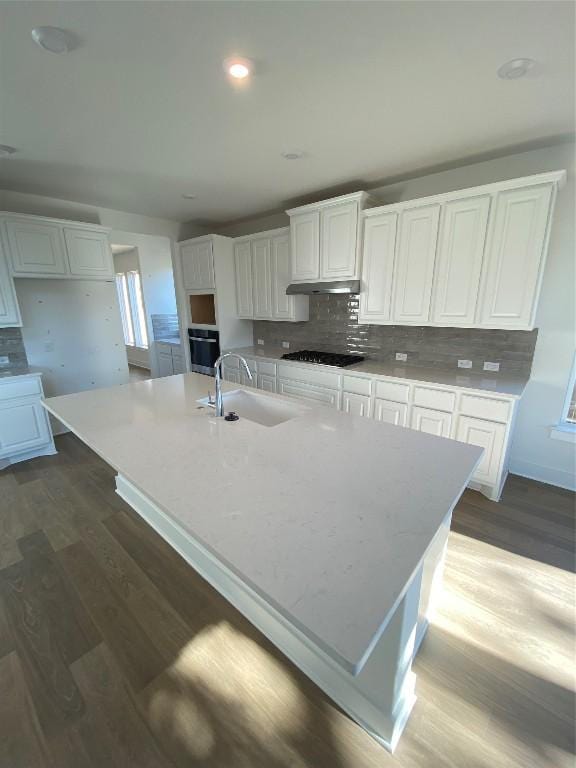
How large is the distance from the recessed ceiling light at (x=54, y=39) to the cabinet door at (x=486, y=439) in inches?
122

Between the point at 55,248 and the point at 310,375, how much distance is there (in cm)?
299

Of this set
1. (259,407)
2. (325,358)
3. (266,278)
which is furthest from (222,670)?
(266,278)

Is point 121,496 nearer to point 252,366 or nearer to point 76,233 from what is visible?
point 252,366

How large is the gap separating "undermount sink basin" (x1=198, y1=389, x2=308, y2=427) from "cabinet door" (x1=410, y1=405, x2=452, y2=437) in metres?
1.28

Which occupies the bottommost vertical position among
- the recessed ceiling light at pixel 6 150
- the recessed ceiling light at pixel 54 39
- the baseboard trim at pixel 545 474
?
the baseboard trim at pixel 545 474

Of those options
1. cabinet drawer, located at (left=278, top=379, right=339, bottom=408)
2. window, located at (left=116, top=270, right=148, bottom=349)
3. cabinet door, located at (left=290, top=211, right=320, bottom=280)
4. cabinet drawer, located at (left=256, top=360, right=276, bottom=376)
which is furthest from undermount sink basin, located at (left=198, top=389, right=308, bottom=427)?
window, located at (left=116, top=270, right=148, bottom=349)

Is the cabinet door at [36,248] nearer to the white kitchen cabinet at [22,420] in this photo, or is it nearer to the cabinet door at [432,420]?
the white kitchen cabinet at [22,420]

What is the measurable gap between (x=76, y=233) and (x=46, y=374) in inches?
63.3

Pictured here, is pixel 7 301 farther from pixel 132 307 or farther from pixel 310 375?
pixel 132 307

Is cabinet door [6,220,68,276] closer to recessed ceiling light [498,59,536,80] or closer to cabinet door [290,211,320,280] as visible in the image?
cabinet door [290,211,320,280]

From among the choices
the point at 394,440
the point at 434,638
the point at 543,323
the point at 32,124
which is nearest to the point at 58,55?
the point at 32,124

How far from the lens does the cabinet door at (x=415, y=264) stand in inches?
105

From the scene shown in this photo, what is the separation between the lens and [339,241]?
10.3 ft

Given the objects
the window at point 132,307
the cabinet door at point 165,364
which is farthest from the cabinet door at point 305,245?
the window at point 132,307
